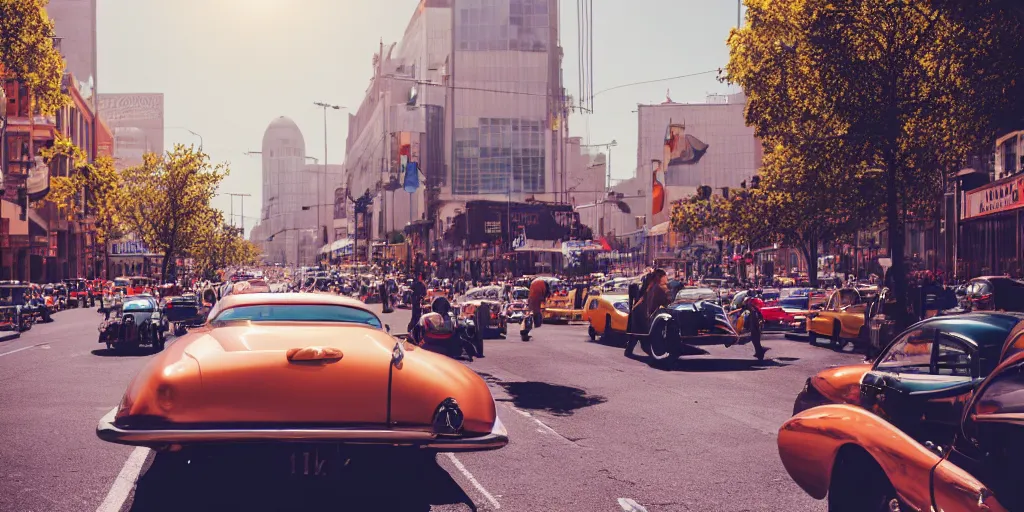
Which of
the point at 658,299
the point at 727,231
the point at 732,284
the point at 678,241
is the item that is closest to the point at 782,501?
the point at 658,299

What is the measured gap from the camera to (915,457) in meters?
4.64

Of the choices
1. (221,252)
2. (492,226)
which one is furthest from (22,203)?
(221,252)

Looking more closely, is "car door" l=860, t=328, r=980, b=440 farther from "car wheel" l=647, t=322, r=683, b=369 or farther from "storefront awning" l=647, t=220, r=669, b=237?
"storefront awning" l=647, t=220, r=669, b=237

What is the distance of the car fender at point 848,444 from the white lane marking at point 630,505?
1.19 m

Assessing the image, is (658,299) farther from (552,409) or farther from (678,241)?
(678,241)

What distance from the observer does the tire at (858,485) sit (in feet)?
16.7

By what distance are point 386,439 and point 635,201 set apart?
151830 millimetres

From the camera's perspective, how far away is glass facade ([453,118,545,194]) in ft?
451

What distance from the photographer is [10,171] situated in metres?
62.7

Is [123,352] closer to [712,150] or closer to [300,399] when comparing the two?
[300,399]

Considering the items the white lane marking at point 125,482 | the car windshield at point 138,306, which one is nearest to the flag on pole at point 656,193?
the car windshield at point 138,306

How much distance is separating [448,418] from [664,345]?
1286cm

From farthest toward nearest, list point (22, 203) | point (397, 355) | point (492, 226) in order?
point (492, 226)
point (22, 203)
point (397, 355)

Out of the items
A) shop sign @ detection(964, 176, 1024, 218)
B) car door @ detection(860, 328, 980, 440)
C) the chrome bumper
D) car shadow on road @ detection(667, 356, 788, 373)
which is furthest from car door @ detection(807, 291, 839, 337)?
the chrome bumper
